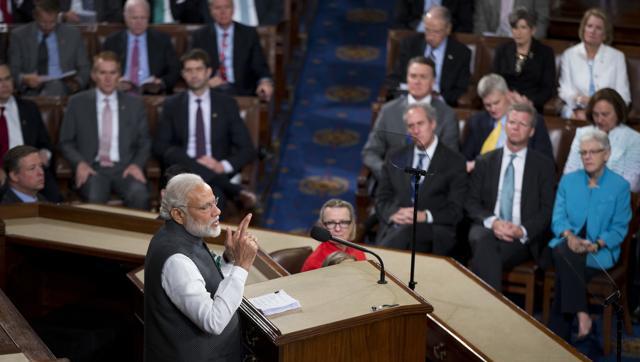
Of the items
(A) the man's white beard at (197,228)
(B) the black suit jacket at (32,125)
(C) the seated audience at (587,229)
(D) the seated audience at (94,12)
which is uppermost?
(D) the seated audience at (94,12)

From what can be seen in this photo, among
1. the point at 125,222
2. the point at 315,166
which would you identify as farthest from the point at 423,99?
the point at 125,222

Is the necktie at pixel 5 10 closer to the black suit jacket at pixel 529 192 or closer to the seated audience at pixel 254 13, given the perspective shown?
the seated audience at pixel 254 13

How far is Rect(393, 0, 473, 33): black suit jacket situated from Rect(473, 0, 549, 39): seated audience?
0.05m

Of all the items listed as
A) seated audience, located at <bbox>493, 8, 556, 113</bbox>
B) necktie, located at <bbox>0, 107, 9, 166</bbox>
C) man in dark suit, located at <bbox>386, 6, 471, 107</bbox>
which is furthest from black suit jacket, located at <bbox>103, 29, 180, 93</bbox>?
seated audience, located at <bbox>493, 8, 556, 113</bbox>

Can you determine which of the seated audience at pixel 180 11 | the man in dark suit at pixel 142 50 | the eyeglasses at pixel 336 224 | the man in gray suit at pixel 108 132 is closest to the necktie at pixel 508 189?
the eyeglasses at pixel 336 224

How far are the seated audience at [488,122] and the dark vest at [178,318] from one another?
2615 mm

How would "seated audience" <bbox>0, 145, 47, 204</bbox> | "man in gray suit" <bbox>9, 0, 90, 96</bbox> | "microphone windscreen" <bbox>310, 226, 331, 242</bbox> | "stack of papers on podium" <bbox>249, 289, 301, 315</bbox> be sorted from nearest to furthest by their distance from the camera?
1. "stack of papers on podium" <bbox>249, 289, 301, 315</bbox>
2. "microphone windscreen" <bbox>310, 226, 331, 242</bbox>
3. "seated audience" <bbox>0, 145, 47, 204</bbox>
4. "man in gray suit" <bbox>9, 0, 90, 96</bbox>

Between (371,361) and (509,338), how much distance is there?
2.20 feet

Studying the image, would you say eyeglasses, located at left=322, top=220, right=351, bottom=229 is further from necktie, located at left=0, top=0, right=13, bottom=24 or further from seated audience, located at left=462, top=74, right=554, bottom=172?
necktie, located at left=0, top=0, right=13, bottom=24

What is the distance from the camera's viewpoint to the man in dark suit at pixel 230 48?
21.6 ft

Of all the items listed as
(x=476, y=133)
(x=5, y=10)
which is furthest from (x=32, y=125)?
(x=476, y=133)

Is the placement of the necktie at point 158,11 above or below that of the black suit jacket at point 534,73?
above

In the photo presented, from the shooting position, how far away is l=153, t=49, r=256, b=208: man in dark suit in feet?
19.5

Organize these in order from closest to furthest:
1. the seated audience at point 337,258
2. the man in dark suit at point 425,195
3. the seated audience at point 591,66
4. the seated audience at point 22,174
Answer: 1. the seated audience at point 337,258
2. the seated audience at point 22,174
3. the man in dark suit at point 425,195
4. the seated audience at point 591,66
